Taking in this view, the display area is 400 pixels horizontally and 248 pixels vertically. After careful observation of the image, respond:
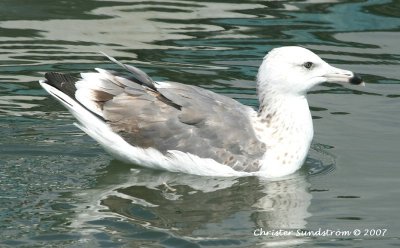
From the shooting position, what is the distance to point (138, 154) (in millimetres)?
10633

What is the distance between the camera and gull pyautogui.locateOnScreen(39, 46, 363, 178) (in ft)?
34.5

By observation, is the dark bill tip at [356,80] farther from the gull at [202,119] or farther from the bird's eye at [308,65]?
the bird's eye at [308,65]

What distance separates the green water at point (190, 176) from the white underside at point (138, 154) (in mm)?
98

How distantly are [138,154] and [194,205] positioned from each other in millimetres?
943

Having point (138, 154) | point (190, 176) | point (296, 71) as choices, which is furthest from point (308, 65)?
point (138, 154)

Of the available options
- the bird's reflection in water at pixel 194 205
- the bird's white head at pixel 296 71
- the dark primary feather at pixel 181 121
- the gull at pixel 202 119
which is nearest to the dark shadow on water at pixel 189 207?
the bird's reflection in water at pixel 194 205

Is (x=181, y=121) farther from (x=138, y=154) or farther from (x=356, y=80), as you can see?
(x=356, y=80)

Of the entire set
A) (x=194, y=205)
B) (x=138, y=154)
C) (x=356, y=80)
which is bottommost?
(x=194, y=205)

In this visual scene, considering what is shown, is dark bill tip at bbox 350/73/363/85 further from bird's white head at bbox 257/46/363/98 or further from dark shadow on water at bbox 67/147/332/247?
dark shadow on water at bbox 67/147/332/247

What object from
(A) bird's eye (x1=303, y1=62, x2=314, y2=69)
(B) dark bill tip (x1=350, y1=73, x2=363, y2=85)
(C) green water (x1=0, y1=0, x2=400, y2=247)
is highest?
(A) bird's eye (x1=303, y1=62, x2=314, y2=69)

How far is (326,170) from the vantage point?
35.7ft

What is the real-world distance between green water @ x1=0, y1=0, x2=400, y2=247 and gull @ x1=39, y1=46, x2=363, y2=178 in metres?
0.18

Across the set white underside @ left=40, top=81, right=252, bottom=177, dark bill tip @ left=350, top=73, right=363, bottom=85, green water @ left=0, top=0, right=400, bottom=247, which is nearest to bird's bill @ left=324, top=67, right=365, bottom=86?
dark bill tip @ left=350, top=73, right=363, bottom=85

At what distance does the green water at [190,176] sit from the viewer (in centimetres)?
938
